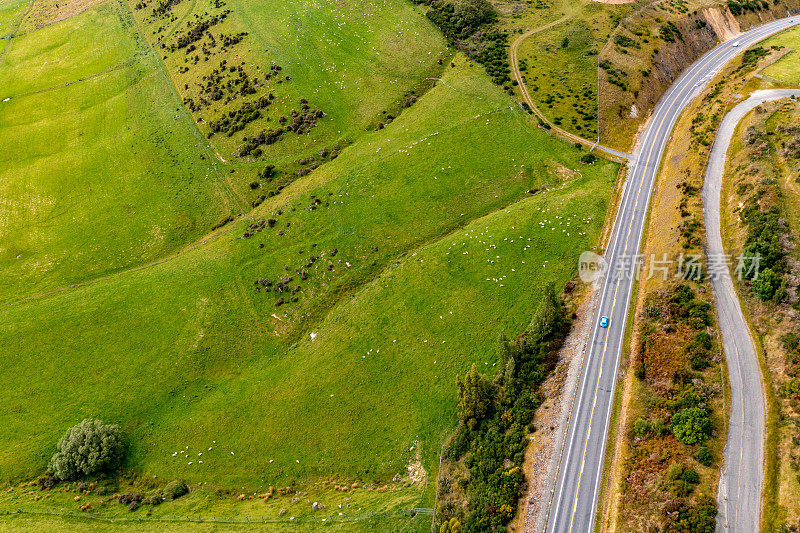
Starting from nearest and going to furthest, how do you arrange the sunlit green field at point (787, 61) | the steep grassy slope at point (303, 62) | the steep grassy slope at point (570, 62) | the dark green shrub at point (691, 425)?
the dark green shrub at point (691, 425), the sunlit green field at point (787, 61), the steep grassy slope at point (570, 62), the steep grassy slope at point (303, 62)

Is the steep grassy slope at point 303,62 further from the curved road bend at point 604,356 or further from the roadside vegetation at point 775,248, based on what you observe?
the roadside vegetation at point 775,248

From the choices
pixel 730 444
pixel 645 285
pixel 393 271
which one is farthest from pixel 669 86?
pixel 730 444

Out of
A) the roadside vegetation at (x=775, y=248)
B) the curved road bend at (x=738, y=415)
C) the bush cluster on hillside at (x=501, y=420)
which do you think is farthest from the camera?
the bush cluster on hillside at (x=501, y=420)

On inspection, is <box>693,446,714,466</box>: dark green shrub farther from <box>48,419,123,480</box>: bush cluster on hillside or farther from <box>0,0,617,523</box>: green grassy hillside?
<box>48,419,123,480</box>: bush cluster on hillside

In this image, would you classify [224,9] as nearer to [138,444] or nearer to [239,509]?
[138,444]

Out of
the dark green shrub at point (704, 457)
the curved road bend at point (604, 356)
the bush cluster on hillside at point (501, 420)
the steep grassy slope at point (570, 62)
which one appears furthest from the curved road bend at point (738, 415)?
the steep grassy slope at point (570, 62)

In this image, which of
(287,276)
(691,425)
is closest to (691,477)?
(691,425)
